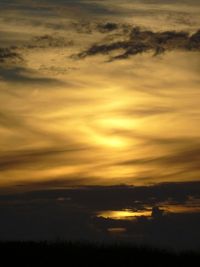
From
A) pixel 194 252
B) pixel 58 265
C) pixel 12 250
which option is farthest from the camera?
pixel 194 252

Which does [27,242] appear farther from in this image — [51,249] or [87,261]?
[87,261]

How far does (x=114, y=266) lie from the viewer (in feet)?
72.1

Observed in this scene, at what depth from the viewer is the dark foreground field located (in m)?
22.3

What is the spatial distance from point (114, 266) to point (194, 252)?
4.70 meters

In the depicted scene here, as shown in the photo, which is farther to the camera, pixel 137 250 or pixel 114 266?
pixel 137 250

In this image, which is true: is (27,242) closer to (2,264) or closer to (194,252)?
(2,264)

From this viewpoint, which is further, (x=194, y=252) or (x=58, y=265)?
(x=194, y=252)

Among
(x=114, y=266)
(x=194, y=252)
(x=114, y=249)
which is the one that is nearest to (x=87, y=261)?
(x=114, y=266)

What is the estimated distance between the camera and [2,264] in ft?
71.3

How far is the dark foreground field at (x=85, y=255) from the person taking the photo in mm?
22272

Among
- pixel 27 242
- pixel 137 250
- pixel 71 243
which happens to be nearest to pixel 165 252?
pixel 137 250

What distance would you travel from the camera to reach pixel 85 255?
23.3 meters

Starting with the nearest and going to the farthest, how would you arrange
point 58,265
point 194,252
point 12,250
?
1. point 58,265
2. point 12,250
3. point 194,252

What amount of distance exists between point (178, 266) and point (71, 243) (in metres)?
4.72
